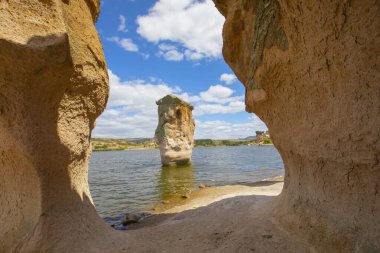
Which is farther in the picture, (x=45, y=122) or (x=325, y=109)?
(x=45, y=122)

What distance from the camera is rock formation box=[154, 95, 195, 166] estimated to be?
23312 millimetres

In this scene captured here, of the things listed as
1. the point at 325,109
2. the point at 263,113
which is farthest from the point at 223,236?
the point at 325,109

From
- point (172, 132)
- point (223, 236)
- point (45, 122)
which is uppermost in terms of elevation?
point (172, 132)

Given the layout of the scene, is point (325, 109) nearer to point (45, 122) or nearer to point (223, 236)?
point (223, 236)

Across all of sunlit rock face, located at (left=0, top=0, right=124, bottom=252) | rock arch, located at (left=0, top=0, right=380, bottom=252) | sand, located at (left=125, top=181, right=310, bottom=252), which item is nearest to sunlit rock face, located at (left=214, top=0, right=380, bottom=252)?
rock arch, located at (left=0, top=0, right=380, bottom=252)

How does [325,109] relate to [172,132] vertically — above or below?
below

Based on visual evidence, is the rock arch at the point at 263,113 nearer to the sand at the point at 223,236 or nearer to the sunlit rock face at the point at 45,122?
the sunlit rock face at the point at 45,122

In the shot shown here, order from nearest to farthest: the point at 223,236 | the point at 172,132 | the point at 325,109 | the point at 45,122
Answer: the point at 325,109
the point at 45,122
the point at 223,236
the point at 172,132

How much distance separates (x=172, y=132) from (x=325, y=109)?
20.9 meters

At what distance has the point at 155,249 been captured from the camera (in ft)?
13.1

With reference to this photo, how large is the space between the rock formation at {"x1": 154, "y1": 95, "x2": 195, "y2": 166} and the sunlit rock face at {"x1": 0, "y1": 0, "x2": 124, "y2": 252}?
61.6 ft

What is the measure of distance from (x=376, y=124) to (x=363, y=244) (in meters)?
1.26

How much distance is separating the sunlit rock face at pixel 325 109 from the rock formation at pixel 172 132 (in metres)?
19.3

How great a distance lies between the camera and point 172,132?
2369 centimetres
